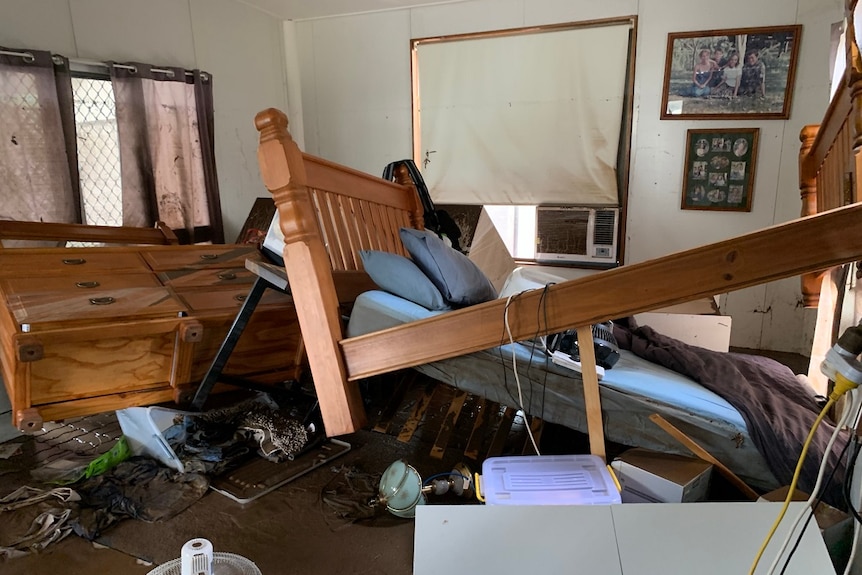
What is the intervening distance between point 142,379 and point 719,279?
2110 mm

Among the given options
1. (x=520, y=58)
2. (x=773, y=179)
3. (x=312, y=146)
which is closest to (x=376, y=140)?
(x=312, y=146)

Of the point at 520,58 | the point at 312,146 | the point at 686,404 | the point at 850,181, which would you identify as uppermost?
the point at 520,58

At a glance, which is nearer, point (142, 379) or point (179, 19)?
point (142, 379)

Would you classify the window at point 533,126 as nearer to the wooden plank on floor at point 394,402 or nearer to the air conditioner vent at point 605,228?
the air conditioner vent at point 605,228

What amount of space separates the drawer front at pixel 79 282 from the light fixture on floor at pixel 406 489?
1.33 metres

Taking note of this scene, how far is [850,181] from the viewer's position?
166 cm

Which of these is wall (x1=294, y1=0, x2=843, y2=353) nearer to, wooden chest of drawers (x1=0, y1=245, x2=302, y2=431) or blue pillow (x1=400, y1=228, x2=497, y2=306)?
blue pillow (x1=400, y1=228, x2=497, y2=306)

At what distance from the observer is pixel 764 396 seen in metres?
1.95

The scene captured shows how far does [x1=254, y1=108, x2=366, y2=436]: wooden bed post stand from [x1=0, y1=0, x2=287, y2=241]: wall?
6.69 ft

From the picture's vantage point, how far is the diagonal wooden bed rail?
1.32m

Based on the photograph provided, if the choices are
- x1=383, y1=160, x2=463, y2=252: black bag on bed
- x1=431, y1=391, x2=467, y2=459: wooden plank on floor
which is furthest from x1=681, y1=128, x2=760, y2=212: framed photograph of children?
x1=431, y1=391, x2=467, y2=459: wooden plank on floor

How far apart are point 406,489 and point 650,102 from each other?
3150mm

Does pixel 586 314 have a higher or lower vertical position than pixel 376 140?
lower

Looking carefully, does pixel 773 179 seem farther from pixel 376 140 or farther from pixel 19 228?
pixel 19 228
